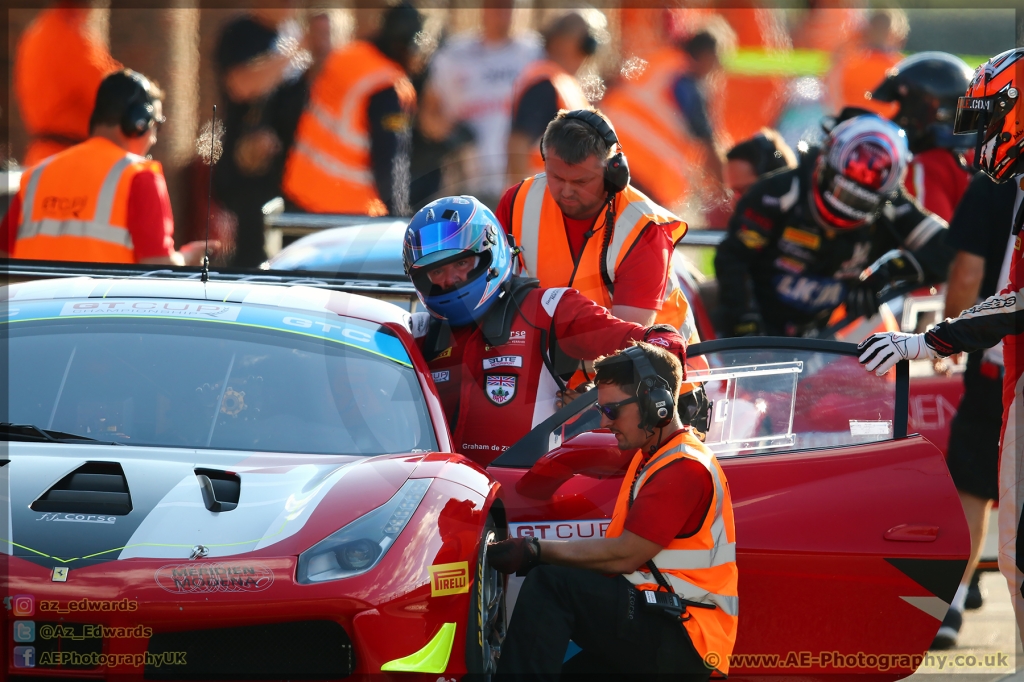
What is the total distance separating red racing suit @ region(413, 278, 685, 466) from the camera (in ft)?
14.4

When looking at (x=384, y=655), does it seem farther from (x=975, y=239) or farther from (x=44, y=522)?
(x=975, y=239)

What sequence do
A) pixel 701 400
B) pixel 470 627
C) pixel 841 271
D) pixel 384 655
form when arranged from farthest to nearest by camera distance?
pixel 841 271 → pixel 701 400 → pixel 470 627 → pixel 384 655

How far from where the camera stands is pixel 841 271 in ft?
23.5

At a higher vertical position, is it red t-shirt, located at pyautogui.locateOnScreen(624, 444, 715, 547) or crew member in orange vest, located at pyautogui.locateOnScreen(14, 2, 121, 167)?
crew member in orange vest, located at pyautogui.locateOnScreen(14, 2, 121, 167)

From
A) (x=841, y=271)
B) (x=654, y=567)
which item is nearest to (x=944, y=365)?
(x=841, y=271)

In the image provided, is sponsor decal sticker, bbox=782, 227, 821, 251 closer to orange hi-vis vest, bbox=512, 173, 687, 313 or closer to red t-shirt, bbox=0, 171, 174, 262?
orange hi-vis vest, bbox=512, 173, 687, 313

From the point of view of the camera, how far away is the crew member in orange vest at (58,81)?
898 cm

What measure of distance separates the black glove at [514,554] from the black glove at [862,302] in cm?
372

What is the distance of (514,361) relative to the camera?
4414mm

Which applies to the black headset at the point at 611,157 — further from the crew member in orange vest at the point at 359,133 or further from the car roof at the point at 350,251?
the crew member in orange vest at the point at 359,133

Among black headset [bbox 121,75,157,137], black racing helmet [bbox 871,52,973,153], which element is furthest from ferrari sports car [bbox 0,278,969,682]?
black racing helmet [bbox 871,52,973,153]

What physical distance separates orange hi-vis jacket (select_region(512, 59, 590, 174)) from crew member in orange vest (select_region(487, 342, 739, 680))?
3611mm

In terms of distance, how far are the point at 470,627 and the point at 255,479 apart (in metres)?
0.74

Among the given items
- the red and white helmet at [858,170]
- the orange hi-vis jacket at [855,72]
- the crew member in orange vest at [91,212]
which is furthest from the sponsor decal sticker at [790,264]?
the orange hi-vis jacket at [855,72]
